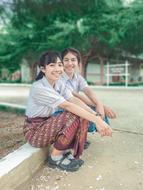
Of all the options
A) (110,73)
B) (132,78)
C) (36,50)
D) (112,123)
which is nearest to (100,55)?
(110,73)

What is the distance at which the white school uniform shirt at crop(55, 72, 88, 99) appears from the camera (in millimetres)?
2856

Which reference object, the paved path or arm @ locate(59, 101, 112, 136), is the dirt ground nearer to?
the paved path

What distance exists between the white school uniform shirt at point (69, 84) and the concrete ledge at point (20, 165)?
0.56 metres

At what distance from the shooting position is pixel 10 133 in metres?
3.74

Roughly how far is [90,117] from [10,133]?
61.3 inches

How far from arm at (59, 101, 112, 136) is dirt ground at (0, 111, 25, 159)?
797 millimetres

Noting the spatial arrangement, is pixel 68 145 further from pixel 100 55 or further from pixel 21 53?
pixel 21 53

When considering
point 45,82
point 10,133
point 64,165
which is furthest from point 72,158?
point 10,133

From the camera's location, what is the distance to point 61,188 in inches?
92.7

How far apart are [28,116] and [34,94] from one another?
232 mm

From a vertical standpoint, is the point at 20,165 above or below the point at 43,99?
below

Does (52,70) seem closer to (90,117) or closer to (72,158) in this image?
(90,117)

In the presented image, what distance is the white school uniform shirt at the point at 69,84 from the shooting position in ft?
9.37

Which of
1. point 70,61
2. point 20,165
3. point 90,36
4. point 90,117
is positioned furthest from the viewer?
point 90,36
